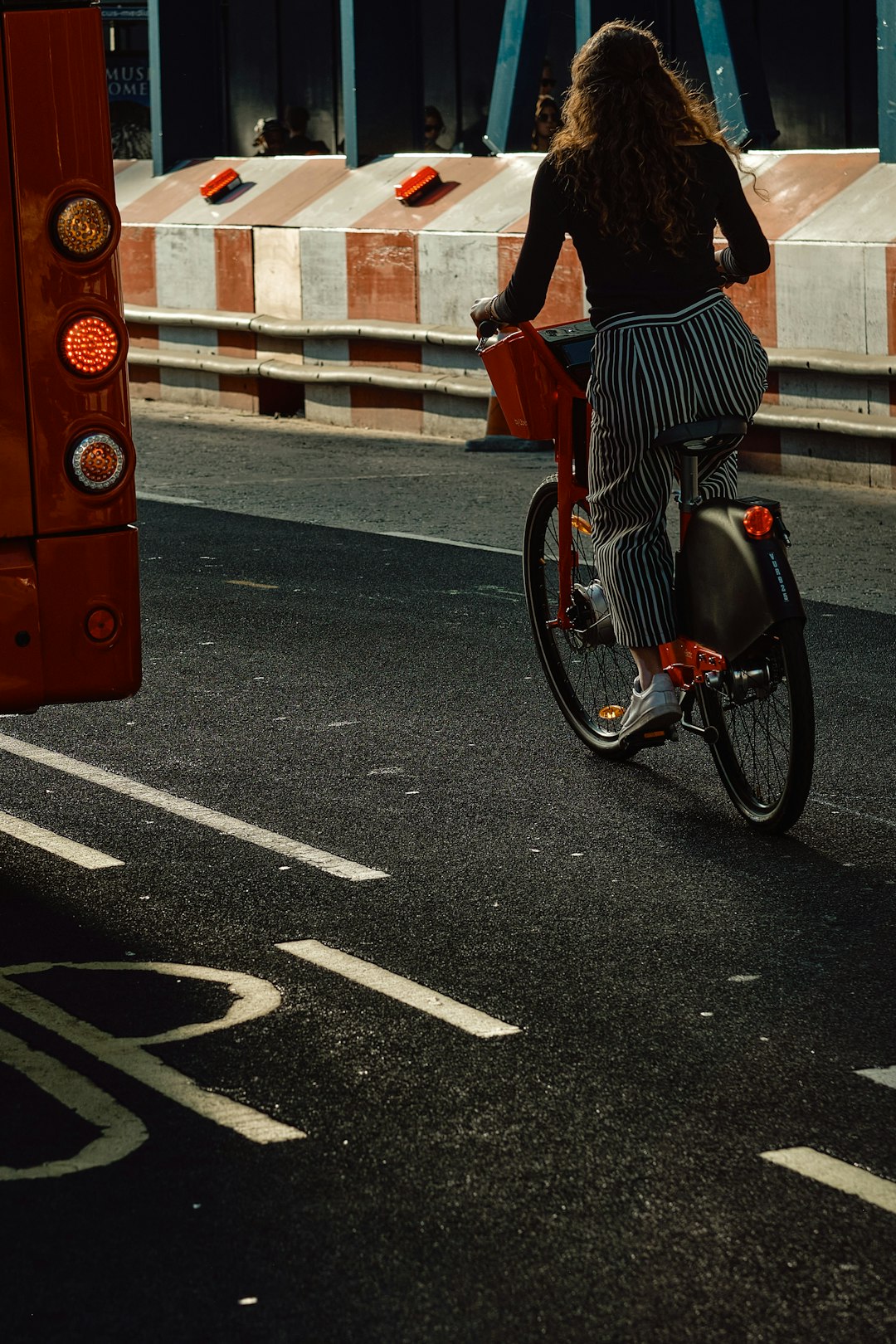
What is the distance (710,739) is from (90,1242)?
2.87m

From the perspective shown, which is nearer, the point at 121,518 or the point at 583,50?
the point at 121,518

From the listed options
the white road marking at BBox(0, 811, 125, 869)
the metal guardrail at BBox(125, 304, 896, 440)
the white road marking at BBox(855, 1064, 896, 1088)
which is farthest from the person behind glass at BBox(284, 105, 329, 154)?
the white road marking at BBox(855, 1064, 896, 1088)

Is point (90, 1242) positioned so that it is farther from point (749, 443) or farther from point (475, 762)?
point (749, 443)

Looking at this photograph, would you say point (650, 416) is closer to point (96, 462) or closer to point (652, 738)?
point (652, 738)

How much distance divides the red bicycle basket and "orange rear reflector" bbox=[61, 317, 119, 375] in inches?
61.5

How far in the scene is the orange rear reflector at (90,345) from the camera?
16.4 ft

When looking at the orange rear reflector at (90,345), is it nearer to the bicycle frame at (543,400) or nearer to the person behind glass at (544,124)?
the bicycle frame at (543,400)

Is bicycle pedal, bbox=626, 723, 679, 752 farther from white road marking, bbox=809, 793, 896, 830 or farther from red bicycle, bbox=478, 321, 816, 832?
white road marking, bbox=809, 793, 896, 830

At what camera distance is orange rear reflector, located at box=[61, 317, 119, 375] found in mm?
4992

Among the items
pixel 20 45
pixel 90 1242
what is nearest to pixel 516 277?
pixel 20 45

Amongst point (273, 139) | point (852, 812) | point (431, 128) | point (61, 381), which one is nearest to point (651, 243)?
point (852, 812)

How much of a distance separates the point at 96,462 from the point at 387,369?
11.4 meters

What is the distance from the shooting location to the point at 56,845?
5727 mm

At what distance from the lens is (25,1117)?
391 cm
